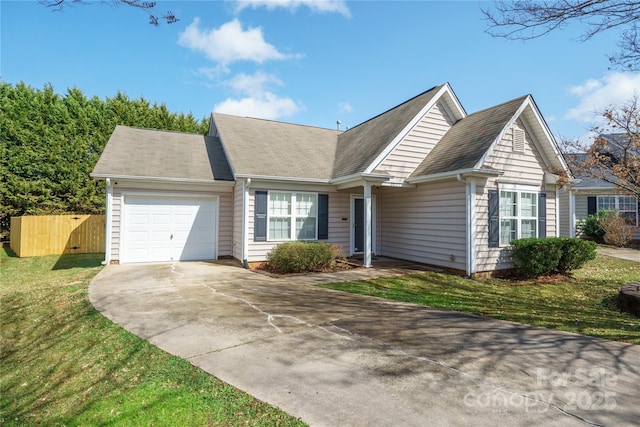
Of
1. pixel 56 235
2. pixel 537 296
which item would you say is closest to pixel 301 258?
pixel 537 296

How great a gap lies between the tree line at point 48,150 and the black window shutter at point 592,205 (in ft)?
92.2

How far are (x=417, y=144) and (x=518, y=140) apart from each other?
3151 millimetres

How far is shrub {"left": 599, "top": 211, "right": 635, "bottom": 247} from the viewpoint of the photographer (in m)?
17.1

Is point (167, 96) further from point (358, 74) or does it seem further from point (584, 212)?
point (584, 212)

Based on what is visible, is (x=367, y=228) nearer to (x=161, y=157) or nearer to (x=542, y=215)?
(x=542, y=215)

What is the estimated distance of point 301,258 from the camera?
1012cm

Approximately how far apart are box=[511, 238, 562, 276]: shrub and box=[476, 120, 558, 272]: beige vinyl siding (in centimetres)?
66

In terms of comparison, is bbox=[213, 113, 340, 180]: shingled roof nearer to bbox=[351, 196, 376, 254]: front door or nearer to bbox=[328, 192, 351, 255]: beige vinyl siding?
bbox=[328, 192, 351, 255]: beige vinyl siding

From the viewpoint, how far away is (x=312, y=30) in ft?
40.2

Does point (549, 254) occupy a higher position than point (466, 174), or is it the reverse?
point (466, 174)

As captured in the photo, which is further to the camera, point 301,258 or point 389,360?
point 301,258

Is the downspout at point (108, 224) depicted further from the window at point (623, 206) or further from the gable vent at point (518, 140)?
the window at point (623, 206)

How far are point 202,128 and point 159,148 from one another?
11.5m

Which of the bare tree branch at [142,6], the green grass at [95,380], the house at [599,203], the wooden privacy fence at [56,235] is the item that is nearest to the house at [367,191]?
the wooden privacy fence at [56,235]
